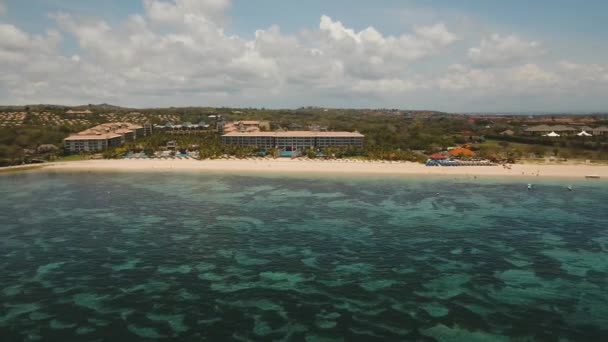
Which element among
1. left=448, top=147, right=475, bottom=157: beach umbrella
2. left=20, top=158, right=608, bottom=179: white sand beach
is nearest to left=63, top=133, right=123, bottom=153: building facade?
left=20, top=158, right=608, bottom=179: white sand beach

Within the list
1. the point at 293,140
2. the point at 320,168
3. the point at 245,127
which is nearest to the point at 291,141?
the point at 293,140

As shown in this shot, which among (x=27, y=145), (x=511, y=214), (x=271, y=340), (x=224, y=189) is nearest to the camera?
(x=271, y=340)

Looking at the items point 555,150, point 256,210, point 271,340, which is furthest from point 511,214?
point 555,150

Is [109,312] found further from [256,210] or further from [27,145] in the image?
[27,145]

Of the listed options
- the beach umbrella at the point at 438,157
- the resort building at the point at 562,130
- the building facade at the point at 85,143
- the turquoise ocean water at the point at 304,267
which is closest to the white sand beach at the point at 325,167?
the beach umbrella at the point at 438,157

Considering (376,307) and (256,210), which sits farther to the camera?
(256,210)

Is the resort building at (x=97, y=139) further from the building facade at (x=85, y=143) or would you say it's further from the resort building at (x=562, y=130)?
the resort building at (x=562, y=130)
